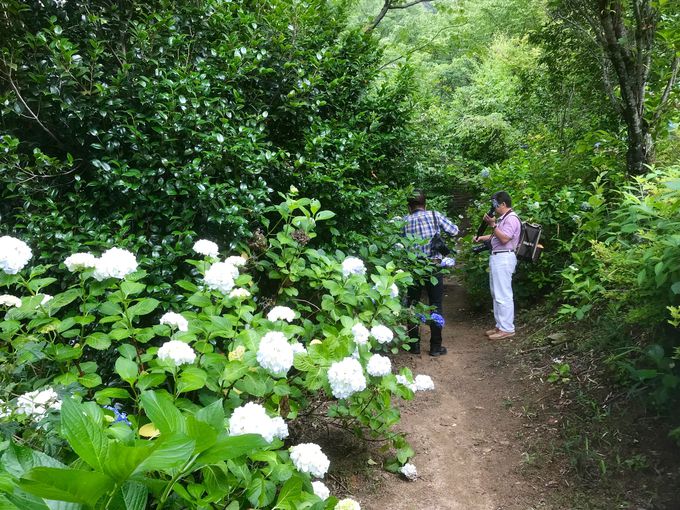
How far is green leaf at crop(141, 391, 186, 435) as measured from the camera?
3.48 feet

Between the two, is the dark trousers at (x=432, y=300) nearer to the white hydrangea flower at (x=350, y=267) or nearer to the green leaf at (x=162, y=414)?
the white hydrangea flower at (x=350, y=267)

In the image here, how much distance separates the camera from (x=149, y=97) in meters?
3.04

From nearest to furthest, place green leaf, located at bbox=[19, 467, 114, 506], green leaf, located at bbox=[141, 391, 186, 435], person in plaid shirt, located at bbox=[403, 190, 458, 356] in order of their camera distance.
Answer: green leaf, located at bbox=[19, 467, 114, 506] → green leaf, located at bbox=[141, 391, 186, 435] → person in plaid shirt, located at bbox=[403, 190, 458, 356]

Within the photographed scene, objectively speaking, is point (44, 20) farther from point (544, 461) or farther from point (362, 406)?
point (544, 461)

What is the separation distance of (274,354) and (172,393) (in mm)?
547

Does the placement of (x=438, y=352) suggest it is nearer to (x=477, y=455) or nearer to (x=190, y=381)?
(x=477, y=455)

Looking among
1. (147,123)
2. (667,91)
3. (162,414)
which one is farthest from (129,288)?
(667,91)

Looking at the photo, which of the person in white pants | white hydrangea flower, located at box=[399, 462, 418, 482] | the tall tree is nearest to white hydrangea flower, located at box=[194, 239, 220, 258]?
white hydrangea flower, located at box=[399, 462, 418, 482]

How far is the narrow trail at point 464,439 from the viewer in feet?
8.75

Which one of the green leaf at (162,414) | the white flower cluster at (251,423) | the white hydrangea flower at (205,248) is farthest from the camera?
the white hydrangea flower at (205,248)

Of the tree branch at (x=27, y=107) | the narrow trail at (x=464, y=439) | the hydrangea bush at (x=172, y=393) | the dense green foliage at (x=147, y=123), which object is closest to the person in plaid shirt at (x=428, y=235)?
the narrow trail at (x=464, y=439)

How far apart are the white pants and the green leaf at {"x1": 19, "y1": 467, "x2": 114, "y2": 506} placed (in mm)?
4871

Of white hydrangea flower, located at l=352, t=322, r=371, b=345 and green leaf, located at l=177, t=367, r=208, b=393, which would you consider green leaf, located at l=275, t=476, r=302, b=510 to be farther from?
white hydrangea flower, located at l=352, t=322, r=371, b=345

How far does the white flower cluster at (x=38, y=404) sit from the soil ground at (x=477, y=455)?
5.58 feet
